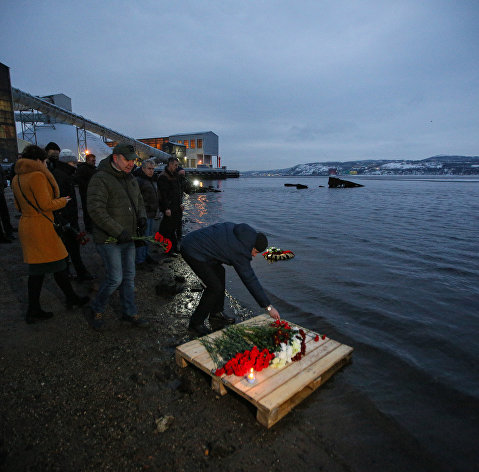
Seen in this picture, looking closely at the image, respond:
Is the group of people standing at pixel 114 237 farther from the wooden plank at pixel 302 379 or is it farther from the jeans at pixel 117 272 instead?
the wooden plank at pixel 302 379

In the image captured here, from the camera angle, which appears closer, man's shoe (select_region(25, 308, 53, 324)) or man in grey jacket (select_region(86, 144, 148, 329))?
man in grey jacket (select_region(86, 144, 148, 329))

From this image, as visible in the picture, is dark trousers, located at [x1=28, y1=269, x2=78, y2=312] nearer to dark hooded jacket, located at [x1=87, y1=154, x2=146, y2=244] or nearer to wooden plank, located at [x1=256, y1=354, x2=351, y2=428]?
dark hooded jacket, located at [x1=87, y1=154, x2=146, y2=244]

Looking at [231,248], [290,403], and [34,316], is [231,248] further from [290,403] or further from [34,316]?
[34,316]

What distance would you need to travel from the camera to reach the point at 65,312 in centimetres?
487

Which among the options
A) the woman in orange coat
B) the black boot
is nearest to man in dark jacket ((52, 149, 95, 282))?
the woman in orange coat

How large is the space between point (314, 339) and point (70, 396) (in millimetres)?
3086

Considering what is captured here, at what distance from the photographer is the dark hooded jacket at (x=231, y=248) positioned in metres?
3.61

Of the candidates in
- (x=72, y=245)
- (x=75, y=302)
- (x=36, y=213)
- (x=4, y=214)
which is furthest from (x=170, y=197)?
(x=4, y=214)

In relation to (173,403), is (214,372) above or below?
above

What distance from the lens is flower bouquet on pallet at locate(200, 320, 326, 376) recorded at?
305 centimetres

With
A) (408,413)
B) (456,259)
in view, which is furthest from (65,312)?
(456,259)

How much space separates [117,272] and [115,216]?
810mm

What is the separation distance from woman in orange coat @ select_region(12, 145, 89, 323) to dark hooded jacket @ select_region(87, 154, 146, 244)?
2.55 feet

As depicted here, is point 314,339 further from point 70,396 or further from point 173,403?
point 70,396
